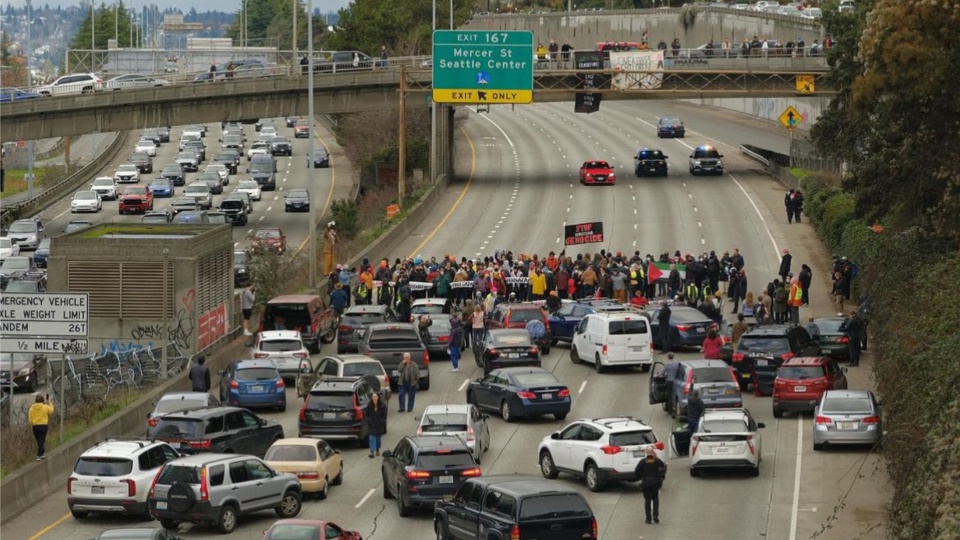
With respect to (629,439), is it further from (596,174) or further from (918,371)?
(596,174)

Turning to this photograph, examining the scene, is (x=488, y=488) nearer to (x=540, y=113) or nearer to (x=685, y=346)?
(x=685, y=346)

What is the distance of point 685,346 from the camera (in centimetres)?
4291

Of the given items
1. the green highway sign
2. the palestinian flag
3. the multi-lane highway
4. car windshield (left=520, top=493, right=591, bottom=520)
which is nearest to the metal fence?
the multi-lane highway

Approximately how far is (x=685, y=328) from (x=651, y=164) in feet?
138

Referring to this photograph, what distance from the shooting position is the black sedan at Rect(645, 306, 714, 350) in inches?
1684

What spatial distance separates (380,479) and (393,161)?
2445 inches

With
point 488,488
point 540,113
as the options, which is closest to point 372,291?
point 488,488

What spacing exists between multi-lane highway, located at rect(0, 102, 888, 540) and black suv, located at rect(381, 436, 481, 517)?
18.1 inches

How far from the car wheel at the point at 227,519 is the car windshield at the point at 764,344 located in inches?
583

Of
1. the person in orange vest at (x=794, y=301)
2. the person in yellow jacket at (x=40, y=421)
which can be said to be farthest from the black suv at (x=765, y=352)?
the person in yellow jacket at (x=40, y=421)

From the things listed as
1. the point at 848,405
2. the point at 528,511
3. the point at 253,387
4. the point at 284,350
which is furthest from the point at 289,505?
the point at 284,350

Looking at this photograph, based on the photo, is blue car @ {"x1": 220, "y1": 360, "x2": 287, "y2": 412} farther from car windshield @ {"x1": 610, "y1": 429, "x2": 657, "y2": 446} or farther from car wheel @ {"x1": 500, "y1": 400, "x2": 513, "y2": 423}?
car windshield @ {"x1": 610, "y1": 429, "x2": 657, "y2": 446}

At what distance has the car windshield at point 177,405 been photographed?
33062 millimetres

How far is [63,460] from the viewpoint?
105 ft
